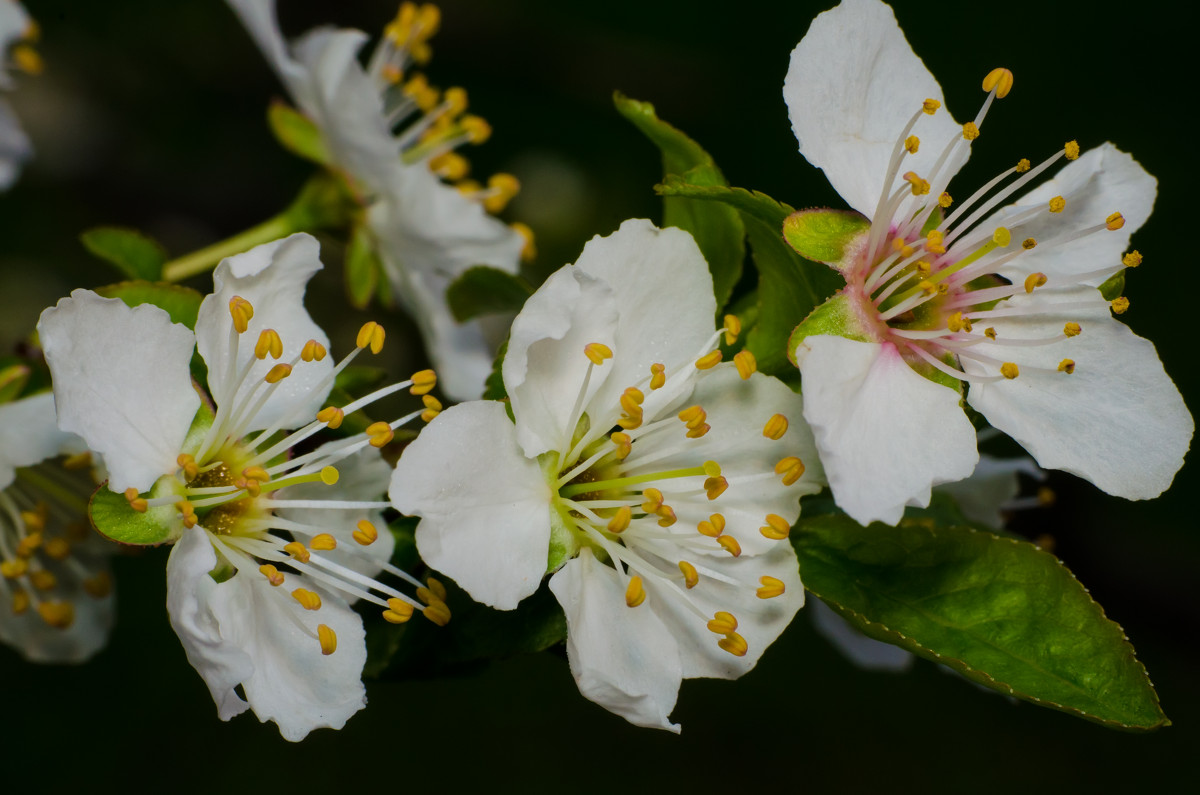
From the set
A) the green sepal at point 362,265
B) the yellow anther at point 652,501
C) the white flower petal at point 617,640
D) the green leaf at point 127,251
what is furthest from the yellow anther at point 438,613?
the green sepal at point 362,265

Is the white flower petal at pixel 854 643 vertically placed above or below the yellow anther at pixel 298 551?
below

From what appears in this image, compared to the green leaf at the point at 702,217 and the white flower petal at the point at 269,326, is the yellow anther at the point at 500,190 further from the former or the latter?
the white flower petal at the point at 269,326

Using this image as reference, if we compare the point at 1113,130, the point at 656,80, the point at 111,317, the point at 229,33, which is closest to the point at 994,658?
the point at 111,317

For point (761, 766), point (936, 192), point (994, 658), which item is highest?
point (936, 192)

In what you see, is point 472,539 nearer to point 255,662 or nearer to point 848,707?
point 255,662

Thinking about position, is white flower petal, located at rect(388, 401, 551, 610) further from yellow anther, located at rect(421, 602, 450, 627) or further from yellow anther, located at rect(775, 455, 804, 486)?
yellow anther, located at rect(775, 455, 804, 486)

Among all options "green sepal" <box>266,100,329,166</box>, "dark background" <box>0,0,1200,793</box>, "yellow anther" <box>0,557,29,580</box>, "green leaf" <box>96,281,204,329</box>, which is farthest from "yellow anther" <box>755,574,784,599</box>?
"dark background" <box>0,0,1200,793</box>
